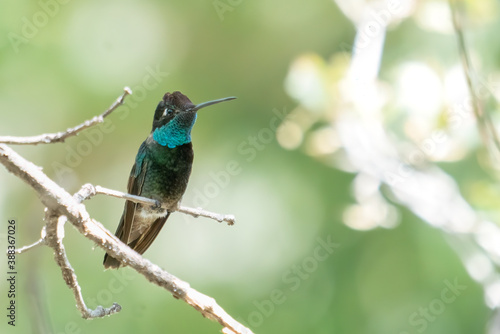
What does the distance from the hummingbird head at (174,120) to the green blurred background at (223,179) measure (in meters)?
2.03

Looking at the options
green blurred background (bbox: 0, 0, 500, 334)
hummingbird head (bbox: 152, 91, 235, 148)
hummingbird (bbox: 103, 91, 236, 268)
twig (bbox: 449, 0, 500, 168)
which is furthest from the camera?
green blurred background (bbox: 0, 0, 500, 334)

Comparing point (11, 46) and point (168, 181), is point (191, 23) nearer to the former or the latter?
point (11, 46)

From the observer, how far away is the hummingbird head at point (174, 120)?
2.79 m

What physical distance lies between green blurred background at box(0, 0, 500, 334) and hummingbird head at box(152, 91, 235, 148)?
2.03 m

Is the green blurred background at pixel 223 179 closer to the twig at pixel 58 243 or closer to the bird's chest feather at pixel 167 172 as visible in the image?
the bird's chest feather at pixel 167 172

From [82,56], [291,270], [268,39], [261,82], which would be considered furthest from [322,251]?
[82,56]

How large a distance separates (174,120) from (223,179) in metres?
2.58

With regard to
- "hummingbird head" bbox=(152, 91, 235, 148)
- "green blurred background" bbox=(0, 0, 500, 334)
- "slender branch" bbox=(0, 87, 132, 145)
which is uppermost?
"slender branch" bbox=(0, 87, 132, 145)

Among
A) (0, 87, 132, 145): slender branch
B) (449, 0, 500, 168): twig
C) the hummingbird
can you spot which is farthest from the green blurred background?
(0, 87, 132, 145): slender branch

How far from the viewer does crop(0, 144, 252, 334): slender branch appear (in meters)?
1.55

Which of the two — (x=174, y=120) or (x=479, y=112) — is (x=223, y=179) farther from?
(x=479, y=112)

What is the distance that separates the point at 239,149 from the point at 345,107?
204 centimetres

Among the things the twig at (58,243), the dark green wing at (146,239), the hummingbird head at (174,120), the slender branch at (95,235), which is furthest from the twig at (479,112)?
the twig at (58,243)

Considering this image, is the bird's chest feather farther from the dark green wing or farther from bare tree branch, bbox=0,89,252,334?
bare tree branch, bbox=0,89,252,334
